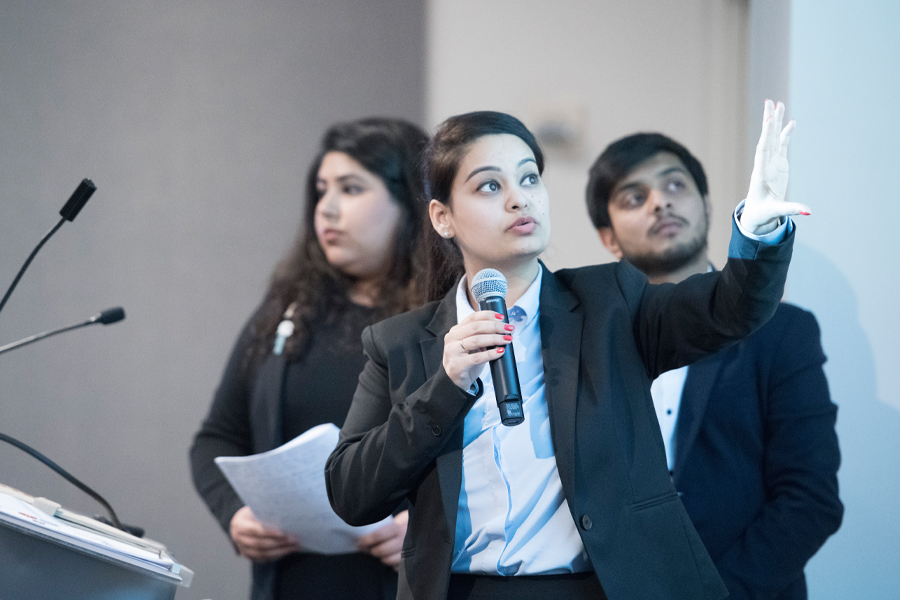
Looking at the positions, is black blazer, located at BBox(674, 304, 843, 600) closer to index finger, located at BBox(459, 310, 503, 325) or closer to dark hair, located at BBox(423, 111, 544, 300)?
dark hair, located at BBox(423, 111, 544, 300)

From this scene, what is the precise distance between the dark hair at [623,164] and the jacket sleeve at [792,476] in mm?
484

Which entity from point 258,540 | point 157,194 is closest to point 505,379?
point 258,540

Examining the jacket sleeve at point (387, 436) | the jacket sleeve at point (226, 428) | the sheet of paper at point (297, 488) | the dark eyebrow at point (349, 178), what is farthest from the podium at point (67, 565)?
the dark eyebrow at point (349, 178)

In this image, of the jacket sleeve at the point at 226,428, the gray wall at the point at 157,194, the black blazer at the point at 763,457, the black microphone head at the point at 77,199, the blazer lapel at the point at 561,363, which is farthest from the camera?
the gray wall at the point at 157,194

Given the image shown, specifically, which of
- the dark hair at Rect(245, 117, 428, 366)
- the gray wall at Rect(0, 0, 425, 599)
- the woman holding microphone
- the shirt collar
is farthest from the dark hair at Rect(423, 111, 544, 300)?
the gray wall at Rect(0, 0, 425, 599)

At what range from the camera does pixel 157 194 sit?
116 inches

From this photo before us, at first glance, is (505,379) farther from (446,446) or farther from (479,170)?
(479,170)

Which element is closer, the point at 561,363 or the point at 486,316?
the point at 486,316

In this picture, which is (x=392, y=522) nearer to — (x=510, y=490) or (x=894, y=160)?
(x=510, y=490)

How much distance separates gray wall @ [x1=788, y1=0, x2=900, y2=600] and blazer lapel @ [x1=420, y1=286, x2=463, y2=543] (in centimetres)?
114

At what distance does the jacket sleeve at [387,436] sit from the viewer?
1.05 metres

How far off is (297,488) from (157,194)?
1787 mm

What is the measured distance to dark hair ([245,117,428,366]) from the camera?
6.70 feet

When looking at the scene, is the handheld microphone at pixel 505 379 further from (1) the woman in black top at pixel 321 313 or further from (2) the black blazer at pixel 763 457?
(1) the woman in black top at pixel 321 313
